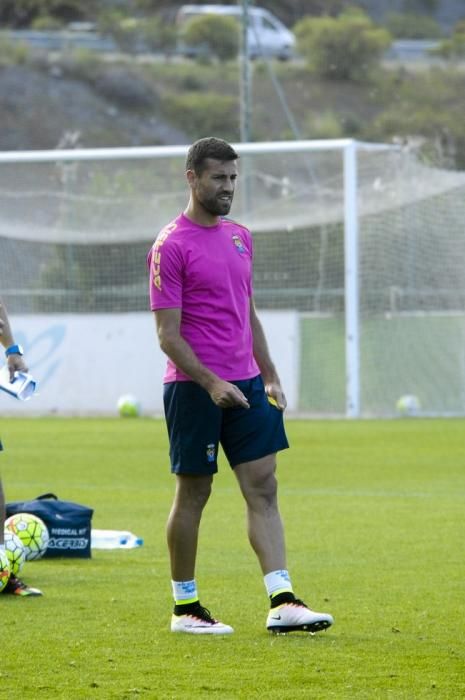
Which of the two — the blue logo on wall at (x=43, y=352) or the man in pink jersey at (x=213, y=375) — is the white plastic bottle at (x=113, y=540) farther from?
the blue logo on wall at (x=43, y=352)

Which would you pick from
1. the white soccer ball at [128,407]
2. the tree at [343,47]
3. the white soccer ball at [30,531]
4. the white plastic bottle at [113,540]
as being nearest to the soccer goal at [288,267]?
the white soccer ball at [128,407]

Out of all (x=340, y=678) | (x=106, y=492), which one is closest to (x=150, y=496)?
(x=106, y=492)

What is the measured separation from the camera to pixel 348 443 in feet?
60.3

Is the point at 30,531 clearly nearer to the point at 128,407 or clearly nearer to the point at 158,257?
the point at 158,257

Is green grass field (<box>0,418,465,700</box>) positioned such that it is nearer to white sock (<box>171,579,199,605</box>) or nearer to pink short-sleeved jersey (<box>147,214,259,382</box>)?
white sock (<box>171,579,199,605</box>)

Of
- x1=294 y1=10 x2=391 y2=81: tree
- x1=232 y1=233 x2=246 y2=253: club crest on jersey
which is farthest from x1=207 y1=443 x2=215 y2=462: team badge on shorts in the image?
x1=294 y1=10 x2=391 y2=81: tree

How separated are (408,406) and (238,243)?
582 inches

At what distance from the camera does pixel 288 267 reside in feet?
75.2

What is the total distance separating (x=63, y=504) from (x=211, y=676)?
12.1ft

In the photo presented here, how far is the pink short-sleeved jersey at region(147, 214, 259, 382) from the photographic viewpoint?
279 inches

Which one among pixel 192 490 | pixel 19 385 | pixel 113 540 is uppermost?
pixel 19 385

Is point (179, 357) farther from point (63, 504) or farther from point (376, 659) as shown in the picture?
point (63, 504)

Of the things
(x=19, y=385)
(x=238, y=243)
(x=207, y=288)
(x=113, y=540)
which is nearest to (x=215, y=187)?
(x=238, y=243)

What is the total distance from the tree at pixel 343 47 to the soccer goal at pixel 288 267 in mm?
27837
